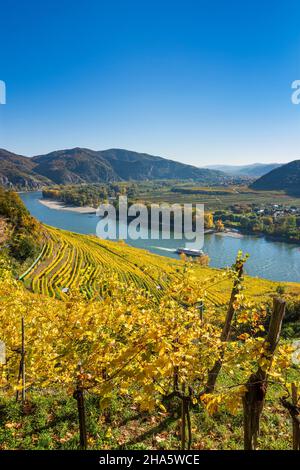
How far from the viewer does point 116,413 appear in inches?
231

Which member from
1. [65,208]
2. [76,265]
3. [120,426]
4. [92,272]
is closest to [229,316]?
[120,426]

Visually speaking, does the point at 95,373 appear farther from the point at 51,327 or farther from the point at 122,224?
the point at 122,224

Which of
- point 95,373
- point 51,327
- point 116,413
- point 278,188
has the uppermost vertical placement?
point 278,188

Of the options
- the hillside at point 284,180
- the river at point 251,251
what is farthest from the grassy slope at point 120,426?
the hillside at point 284,180

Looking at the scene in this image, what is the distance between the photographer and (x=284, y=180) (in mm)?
167250

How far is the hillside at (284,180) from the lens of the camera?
15800 cm

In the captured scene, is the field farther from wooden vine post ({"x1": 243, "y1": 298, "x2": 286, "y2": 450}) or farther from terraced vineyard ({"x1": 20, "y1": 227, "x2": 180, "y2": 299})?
wooden vine post ({"x1": 243, "y1": 298, "x2": 286, "y2": 450})

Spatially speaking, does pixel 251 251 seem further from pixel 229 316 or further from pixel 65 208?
pixel 65 208

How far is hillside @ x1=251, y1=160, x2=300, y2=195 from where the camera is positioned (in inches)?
6220

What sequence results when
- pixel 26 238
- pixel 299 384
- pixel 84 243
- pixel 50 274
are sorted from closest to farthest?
1. pixel 299 384
2. pixel 50 274
3. pixel 26 238
4. pixel 84 243

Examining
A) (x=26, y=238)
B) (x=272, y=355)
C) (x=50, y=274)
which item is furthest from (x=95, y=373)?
(x=26, y=238)

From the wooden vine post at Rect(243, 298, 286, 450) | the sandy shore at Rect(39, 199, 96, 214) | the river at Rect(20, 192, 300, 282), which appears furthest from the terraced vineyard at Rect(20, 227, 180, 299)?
the sandy shore at Rect(39, 199, 96, 214)

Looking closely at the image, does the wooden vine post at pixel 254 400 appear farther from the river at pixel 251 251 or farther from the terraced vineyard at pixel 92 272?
the river at pixel 251 251
